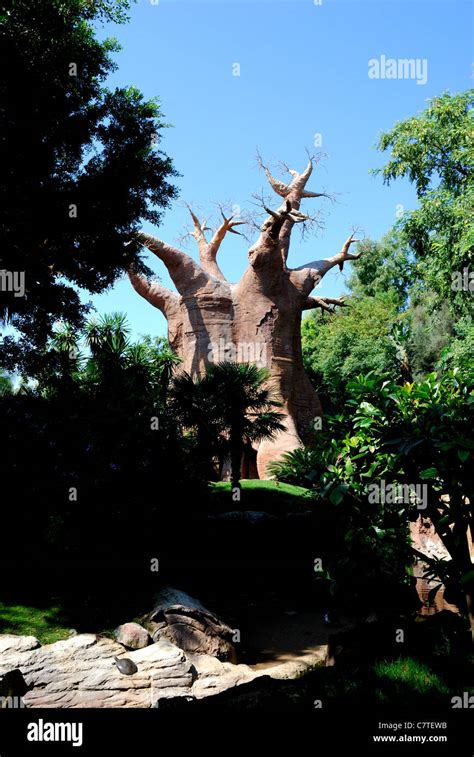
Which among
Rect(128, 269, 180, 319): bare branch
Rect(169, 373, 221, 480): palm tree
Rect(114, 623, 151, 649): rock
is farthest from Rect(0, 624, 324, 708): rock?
Rect(128, 269, 180, 319): bare branch

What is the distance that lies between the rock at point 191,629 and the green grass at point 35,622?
1.25 metres

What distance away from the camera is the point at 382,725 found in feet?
13.1

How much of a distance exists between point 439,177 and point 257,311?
26.6 ft

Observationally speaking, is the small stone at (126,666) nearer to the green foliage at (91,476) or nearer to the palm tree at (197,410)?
the green foliage at (91,476)

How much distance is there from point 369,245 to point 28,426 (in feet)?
94.0

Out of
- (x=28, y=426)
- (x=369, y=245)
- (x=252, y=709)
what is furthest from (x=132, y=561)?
(x=369, y=245)

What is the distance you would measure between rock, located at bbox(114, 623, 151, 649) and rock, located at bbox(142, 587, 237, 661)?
0.99ft

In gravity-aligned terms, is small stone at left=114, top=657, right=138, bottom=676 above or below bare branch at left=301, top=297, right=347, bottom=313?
below

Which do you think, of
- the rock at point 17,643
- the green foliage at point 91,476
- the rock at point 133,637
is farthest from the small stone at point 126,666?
the green foliage at point 91,476

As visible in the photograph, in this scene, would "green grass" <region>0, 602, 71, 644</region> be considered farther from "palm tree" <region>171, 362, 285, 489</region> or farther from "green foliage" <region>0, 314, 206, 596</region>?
"palm tree" <region>171, 362, 285, 489</region>

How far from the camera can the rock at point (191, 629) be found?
9.22m

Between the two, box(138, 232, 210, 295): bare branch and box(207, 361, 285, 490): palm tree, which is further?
box(138, 232, 210, 295): bare branch

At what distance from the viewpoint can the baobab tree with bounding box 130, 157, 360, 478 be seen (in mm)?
25156

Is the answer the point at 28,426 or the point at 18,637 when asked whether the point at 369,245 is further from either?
the point at 18,637
